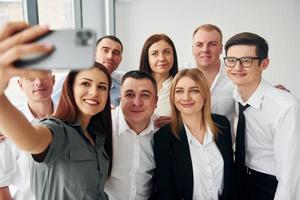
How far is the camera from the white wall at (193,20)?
388 centimetres

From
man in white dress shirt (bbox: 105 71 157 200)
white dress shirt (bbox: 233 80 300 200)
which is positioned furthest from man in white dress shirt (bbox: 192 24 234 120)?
man in white dress shirt (bbox: 105 71 157 200)

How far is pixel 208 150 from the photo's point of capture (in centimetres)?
154

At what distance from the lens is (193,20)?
3.94 metres

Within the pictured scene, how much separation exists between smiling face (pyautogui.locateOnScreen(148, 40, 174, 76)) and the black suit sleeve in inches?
25.6

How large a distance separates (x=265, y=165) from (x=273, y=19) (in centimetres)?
307

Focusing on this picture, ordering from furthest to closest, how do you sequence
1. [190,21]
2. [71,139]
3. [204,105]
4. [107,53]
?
[190,21]
[107,53]
[204,105]
[71,139]

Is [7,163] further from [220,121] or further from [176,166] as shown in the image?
[220,121]

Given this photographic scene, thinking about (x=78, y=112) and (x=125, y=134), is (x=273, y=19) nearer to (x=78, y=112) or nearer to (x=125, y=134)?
(x=125, y=134)

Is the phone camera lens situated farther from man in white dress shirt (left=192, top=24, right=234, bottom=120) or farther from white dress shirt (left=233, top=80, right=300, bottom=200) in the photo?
man in white dress shirt (left=192, top=24, right=234, bottom=120)

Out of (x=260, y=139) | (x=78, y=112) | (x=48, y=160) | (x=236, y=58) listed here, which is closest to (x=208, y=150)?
(x=260, y=139)

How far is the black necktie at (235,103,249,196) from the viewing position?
1645 mm

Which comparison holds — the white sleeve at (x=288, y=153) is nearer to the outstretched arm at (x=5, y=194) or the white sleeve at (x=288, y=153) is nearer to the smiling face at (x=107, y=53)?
the smiling face at (x=107, y=53)

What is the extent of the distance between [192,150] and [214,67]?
87 cm

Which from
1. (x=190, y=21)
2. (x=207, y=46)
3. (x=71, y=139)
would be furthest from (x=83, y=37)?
(x=190, y=21)
